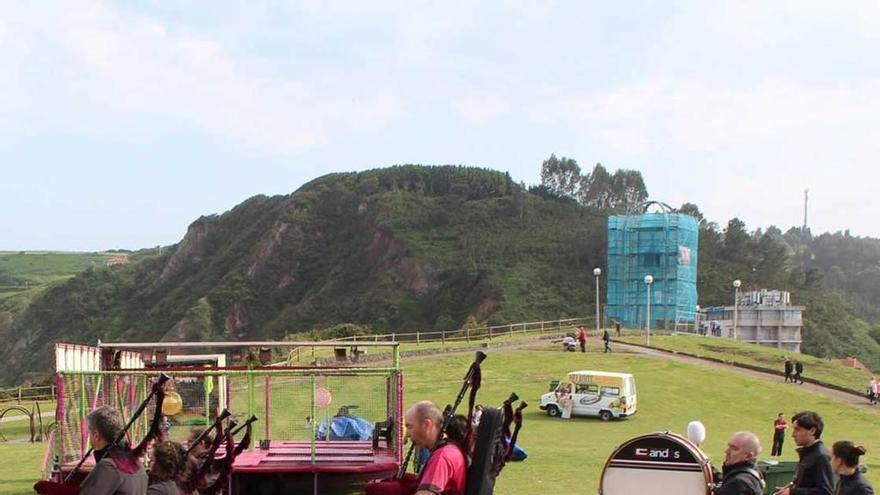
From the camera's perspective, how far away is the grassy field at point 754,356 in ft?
136

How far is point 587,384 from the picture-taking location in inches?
1128

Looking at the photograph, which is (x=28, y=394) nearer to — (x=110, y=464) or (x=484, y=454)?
(x=110, y=464)

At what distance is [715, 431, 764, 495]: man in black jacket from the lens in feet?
20.2

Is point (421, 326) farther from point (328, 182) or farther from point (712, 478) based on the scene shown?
point (712, 478)

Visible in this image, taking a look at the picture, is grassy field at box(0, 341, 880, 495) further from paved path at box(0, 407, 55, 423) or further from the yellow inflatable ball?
paved path at box(0, 407, 55, 423)

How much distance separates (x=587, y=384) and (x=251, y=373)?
1889 cm

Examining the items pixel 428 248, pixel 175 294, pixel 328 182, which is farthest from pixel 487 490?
pixel 328 182

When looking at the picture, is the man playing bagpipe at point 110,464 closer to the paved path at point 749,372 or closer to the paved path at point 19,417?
the paved path at point 19,417

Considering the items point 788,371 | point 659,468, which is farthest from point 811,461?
point 788,371

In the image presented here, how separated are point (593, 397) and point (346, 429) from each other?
48.4ft

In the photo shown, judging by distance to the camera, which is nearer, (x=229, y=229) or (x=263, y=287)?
(x=263, y=287)

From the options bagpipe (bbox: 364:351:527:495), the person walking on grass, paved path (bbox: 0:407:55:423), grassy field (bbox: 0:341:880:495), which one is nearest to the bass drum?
bagpipe (bbox: 364:351:527:495)

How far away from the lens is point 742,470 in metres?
6.27

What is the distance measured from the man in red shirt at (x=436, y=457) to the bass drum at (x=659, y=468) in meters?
2.47
